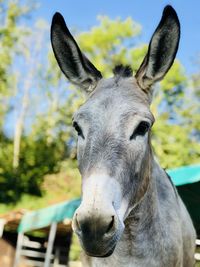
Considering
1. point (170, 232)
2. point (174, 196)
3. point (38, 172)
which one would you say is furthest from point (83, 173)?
point (38, 172)

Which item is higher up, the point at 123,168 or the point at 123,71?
the point at 123,71

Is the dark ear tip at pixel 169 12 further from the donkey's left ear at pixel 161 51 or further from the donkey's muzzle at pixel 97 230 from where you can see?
the donkey's muzzle at pixel 97 230

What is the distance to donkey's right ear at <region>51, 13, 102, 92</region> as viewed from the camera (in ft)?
12.3

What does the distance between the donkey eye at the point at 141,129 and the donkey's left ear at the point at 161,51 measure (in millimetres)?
468

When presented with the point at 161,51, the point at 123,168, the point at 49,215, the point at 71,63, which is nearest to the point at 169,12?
the point at 161,51

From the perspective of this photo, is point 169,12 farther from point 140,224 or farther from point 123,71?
point 140,224

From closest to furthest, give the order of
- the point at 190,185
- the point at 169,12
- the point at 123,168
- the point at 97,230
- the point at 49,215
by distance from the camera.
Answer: the point at 97,230 → the point at 123,168 → the point at 169,12 → the point at 190,185 → the point at 49,215

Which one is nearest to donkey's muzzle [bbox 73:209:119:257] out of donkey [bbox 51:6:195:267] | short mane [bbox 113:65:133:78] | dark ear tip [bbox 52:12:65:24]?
donkey [bbox 51:6:195:267]

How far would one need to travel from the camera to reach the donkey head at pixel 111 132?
8.80 feet

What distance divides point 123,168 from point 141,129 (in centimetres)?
36

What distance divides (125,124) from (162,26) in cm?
85

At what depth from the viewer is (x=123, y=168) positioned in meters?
2.99

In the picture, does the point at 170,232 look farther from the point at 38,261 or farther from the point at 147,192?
the point at 38,261

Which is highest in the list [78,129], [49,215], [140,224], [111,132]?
[49,215]
